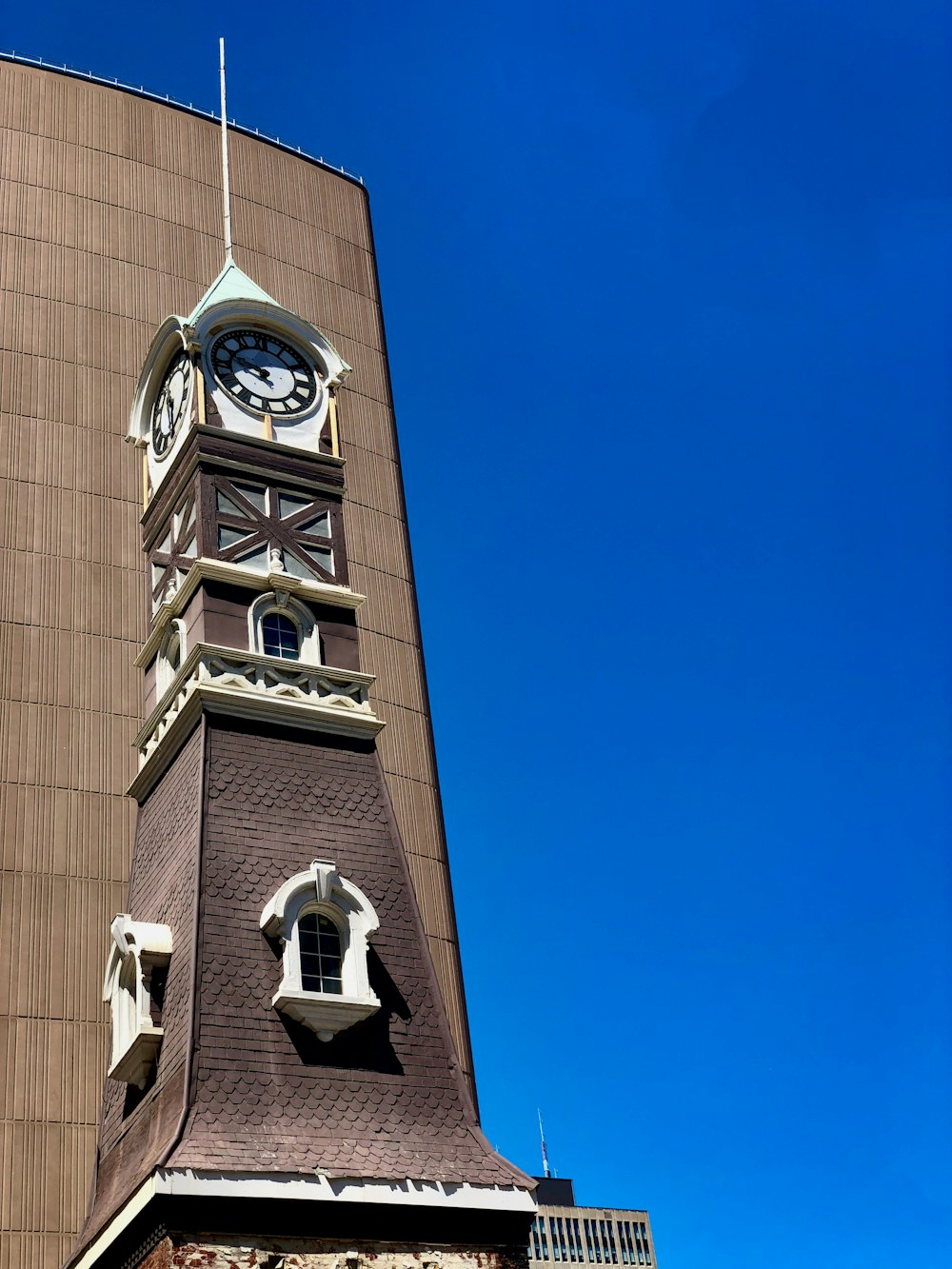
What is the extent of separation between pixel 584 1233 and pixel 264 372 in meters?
178

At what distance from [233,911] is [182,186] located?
115 feet

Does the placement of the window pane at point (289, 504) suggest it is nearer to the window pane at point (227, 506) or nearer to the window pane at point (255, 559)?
the window pane at point (227, 506)

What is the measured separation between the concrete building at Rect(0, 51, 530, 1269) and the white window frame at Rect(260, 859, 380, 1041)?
59 mm

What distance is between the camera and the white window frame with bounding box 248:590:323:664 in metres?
29.8

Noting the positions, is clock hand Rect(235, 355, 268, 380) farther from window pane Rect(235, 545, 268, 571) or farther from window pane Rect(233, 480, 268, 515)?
window pane Rect(235, 545, 268, 571)

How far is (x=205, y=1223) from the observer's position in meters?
21.7

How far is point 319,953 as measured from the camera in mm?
25750

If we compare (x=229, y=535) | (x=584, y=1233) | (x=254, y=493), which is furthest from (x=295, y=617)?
(x=584, y=1233)

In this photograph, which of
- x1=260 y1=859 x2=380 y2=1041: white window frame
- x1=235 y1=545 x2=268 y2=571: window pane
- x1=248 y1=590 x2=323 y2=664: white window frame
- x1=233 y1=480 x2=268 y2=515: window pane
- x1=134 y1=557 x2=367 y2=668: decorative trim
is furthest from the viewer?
x1=233 y1=480 x2=268 y2=515: window pane

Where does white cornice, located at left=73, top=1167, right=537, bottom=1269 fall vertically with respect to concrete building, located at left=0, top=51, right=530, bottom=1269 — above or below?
below

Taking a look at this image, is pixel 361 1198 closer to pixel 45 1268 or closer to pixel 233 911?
pixel 233 911

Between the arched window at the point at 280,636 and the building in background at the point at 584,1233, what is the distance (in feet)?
551

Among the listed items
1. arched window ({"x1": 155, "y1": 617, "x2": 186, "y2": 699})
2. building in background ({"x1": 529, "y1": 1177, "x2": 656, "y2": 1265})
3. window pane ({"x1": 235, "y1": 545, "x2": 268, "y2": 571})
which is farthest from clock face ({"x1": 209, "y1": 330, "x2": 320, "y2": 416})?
building in background ({"x1": 529, "y1": 1177, "x2": 656, "y2": 1265})

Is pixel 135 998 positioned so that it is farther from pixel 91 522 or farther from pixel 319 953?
pixel 91 522
